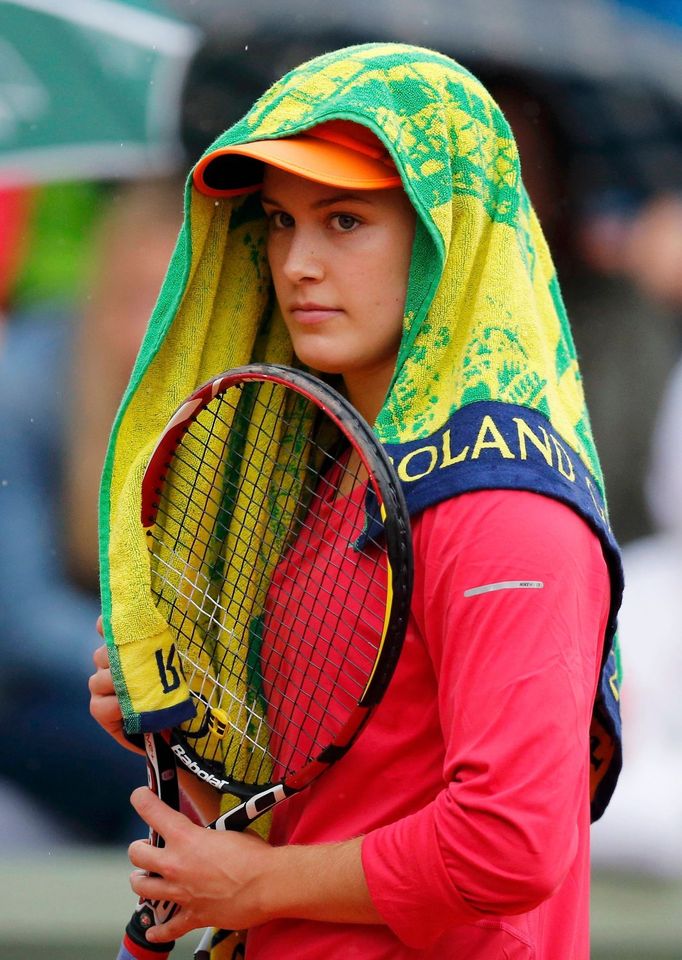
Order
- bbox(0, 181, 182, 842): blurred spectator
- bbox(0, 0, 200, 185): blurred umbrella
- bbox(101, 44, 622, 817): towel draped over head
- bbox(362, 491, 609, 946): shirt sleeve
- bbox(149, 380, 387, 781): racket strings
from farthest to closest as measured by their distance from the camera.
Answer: bbox(0, 181, 182, 842): blurred spectator < bbox(0, 0, 200, 185): blurred umbrella < bbox(149, 380, 387, 781): racket strings < bbox(101, 44, 622, 817): towel draped over head < bbox(362, 491, 609, 946): shirt sleeve

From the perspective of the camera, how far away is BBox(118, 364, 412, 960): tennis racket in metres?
1.51

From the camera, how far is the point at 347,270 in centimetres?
162

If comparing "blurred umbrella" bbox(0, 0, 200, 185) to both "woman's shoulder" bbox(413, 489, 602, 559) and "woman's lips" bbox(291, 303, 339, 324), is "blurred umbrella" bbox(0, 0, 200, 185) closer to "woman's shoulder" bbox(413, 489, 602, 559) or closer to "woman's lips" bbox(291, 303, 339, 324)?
"woman's lips" bbox(291, 303, 339, 324)

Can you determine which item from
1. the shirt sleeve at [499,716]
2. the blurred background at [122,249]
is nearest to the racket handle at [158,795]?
the shirt sleeve at [499,716]

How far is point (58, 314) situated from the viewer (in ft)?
11.9

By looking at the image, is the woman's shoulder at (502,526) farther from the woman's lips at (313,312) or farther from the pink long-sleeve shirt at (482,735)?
the woman's lips at (313,312)

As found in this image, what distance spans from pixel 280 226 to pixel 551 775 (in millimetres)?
796

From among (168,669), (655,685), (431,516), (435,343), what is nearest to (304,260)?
(435,343)

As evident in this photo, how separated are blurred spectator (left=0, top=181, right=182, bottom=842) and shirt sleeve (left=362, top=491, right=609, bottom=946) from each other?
2.30 meters

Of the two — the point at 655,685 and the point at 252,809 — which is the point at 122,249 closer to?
the point at 655,685

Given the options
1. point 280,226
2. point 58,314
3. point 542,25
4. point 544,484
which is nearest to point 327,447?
point 280,226

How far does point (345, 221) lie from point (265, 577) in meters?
0.49

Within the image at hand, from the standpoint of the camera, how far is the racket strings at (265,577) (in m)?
1.61

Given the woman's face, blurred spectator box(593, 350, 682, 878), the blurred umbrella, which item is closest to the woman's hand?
the woman's face
